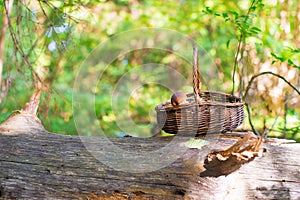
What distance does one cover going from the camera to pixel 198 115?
167 centimetres

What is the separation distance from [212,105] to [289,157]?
47 centimetres

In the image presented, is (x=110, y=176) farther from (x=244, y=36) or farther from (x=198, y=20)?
(x=198, y=20)

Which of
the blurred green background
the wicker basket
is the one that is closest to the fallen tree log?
the wicker basket

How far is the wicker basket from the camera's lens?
5.48 feet

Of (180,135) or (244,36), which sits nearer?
(180,135)

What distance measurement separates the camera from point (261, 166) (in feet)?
5.47

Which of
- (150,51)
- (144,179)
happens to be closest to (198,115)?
(144,179)

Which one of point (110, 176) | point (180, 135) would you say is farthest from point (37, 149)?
point (180, 135)

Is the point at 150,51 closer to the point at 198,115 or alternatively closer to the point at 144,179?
the point at 198,115

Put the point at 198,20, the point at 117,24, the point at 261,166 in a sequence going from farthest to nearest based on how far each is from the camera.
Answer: the point at 117,24 → the point at 198,20 → the point at 261,166

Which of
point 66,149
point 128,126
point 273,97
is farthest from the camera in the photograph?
point 273,97

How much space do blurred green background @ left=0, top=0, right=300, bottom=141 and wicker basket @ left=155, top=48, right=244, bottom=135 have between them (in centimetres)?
50

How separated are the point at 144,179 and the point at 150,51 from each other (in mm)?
3215

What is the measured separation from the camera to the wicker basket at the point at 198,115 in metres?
1.67
